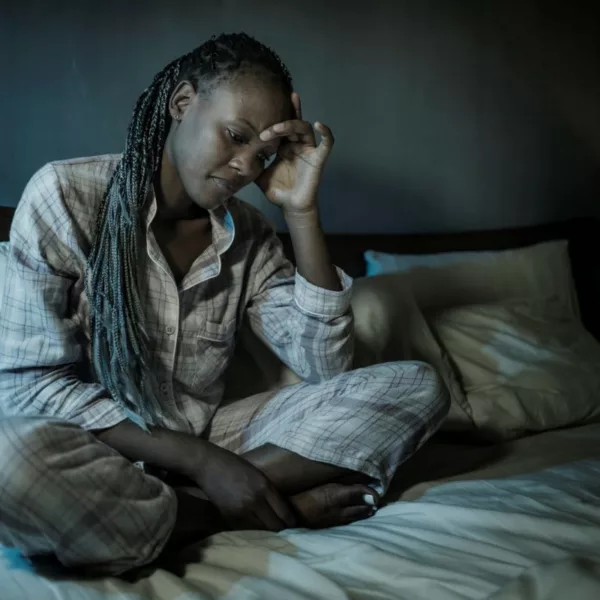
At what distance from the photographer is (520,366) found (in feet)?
5.43

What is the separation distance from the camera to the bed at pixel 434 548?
830mm

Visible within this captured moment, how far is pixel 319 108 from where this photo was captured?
1.87 metres

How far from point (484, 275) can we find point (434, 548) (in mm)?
1011

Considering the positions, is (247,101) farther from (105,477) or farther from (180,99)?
(105,477)

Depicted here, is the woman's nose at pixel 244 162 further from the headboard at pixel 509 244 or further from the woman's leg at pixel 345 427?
the headboard at pixel 509 244

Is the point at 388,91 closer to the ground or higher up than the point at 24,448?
higher up

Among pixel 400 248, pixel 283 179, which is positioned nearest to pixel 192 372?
pixel 283 179

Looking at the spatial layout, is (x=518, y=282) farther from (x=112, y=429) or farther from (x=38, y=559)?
(x=38, y=559)

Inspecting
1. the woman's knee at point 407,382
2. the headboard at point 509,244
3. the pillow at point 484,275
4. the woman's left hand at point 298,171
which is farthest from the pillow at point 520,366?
the woman's left hand at point 298,171

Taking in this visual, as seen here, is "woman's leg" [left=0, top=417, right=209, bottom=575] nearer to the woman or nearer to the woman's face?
the woman

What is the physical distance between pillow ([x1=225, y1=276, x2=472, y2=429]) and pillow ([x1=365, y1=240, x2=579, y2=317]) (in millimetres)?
108

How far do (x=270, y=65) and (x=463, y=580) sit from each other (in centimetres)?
71

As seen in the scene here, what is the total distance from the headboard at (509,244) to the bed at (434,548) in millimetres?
342

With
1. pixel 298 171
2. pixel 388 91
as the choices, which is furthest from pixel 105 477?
pixel 388 91
